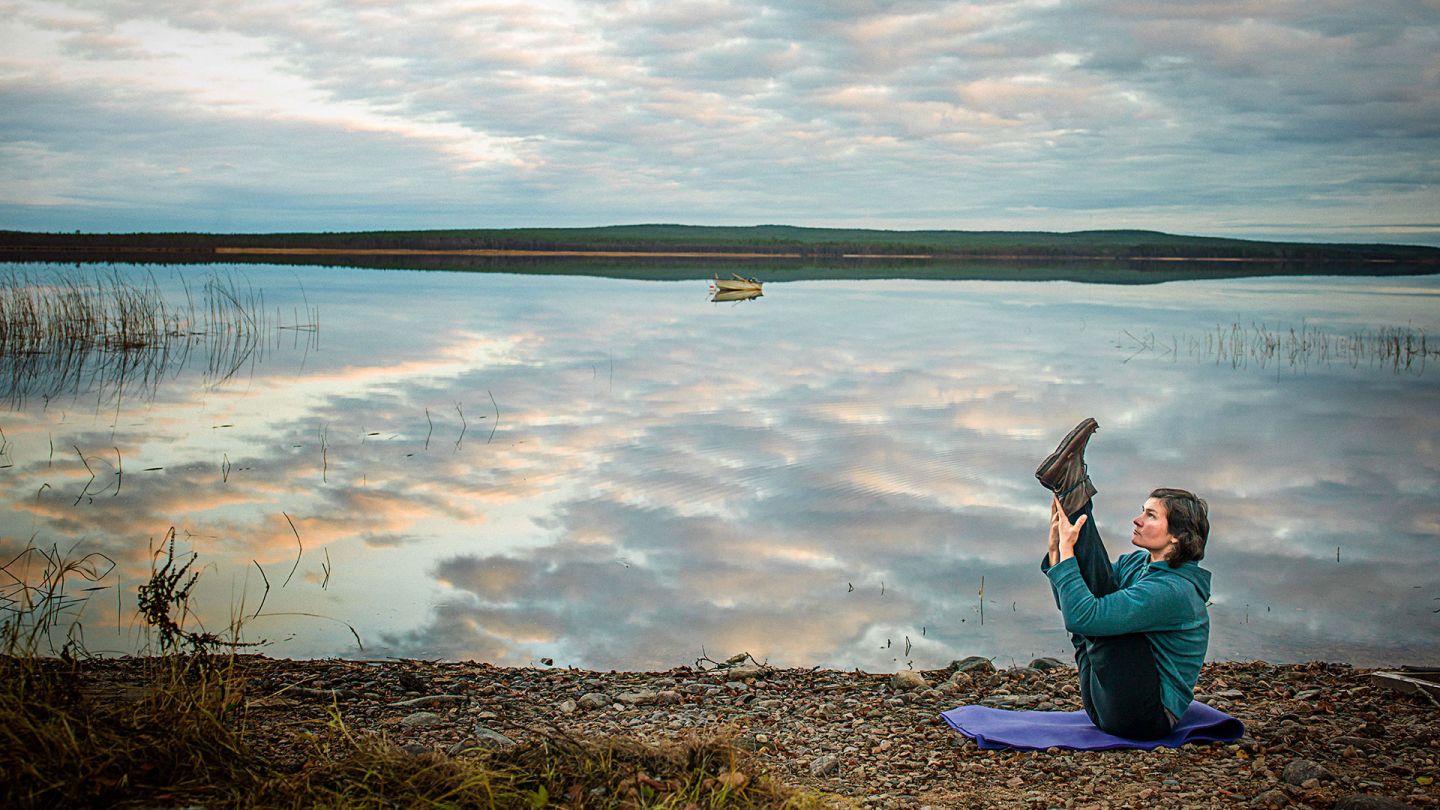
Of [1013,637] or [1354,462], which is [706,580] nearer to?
[1013,637]

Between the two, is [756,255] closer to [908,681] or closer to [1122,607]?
[908,681]

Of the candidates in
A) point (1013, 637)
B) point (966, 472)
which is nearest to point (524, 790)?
point (1013, 637)

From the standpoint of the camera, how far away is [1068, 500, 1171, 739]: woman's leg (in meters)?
5.31

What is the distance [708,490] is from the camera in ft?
42.8

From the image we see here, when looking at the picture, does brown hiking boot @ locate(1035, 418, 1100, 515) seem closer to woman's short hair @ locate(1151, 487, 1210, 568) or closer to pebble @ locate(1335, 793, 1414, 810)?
woman's short hair @ locate(1151, 487, 1210, 568)

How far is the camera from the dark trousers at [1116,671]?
5312mm

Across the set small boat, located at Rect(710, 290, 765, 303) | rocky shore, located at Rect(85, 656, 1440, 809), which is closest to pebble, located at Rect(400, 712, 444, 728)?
rocky shore, located at Rect(85, 656, 1440, 809)

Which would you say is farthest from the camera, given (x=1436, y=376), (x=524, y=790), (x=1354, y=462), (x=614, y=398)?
(x=1436, y=376)

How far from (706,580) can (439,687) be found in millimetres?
3272

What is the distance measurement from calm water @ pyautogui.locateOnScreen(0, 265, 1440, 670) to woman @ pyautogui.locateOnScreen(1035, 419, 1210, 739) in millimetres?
2458

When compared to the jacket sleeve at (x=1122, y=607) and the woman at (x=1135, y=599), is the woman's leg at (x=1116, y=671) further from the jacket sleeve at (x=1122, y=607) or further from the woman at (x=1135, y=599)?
the jacket sleeve at (x=1122, y=607)

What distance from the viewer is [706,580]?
9555 millimetres

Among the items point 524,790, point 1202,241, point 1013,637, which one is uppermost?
point 1202,241

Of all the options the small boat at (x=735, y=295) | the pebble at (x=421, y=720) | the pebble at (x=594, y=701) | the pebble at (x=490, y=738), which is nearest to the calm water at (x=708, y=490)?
the pebble at (x=594, y=701)
